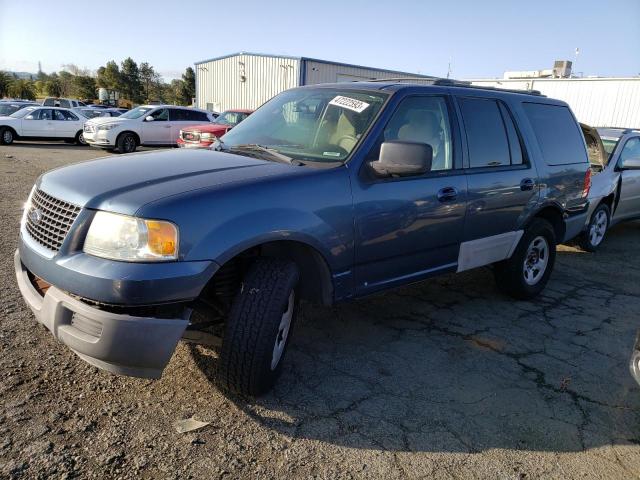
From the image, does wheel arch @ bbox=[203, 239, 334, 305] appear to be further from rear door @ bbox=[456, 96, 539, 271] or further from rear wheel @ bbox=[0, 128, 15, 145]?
rear wheel @ bbox=[0, 128, 15, 145]

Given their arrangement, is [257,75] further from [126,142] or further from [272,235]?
[272,235]

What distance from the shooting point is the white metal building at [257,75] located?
2762 cm

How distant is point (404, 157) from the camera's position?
120 inches

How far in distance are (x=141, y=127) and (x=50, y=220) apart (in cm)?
1572

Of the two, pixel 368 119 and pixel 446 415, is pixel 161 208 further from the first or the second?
pixel 446 415

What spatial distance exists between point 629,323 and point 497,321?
49.7 inches

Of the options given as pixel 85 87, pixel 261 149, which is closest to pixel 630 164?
pixel 261 149

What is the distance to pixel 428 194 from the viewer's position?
3562 mm

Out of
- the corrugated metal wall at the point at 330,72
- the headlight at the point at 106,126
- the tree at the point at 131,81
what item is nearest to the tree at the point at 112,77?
the tree at the point at 131,81

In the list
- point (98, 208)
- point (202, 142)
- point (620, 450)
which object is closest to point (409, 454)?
point (620, 450)

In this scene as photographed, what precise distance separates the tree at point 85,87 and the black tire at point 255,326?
63.9 meters

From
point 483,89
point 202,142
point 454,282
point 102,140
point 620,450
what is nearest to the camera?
point 620,450

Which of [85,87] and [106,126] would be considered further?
[85,87]

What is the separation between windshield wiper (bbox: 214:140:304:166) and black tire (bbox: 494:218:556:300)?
2.51m
